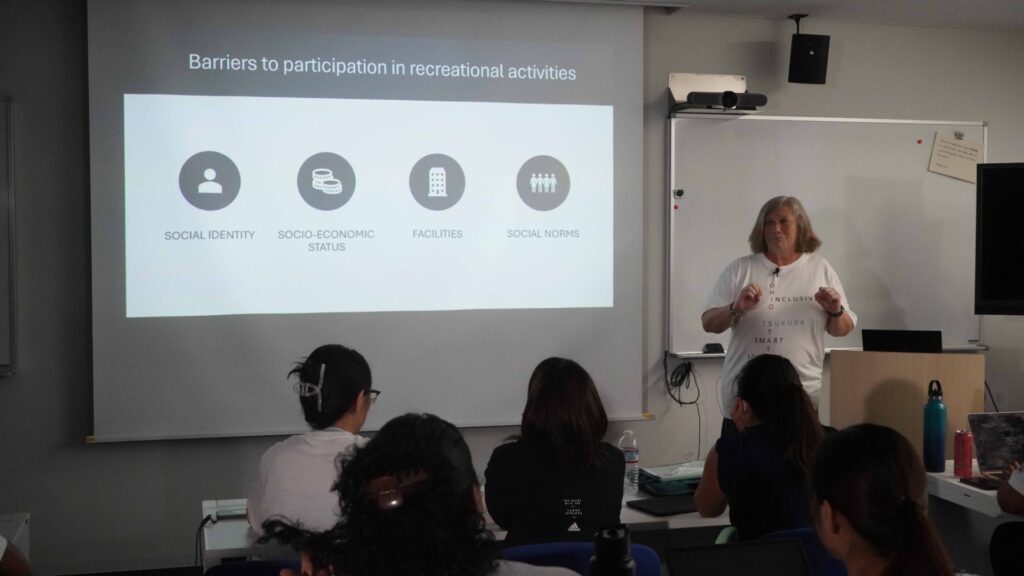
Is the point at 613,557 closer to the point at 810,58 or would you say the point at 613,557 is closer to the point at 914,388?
the point at 914,388

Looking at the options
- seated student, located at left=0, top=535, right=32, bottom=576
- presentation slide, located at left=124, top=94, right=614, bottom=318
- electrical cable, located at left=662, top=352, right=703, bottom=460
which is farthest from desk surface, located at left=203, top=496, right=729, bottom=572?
electrical cable, located at left=662, top=352, right=703, bottom=460

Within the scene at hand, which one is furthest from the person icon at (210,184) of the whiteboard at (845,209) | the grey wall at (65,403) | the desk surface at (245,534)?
the whiteboard at (845,209)

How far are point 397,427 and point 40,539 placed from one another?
352cm

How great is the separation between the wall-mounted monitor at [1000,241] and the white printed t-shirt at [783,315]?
99 cm

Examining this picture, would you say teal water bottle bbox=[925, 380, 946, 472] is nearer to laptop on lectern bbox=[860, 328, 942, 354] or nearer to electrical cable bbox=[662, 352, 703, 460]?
laptop on lectern bbox=[860, 328, 942, 354]

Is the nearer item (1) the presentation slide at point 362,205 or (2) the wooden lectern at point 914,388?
(2) the wooden lectern at point 914,388

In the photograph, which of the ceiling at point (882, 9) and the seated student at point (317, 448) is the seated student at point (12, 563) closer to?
the seated student at point (317, 448)

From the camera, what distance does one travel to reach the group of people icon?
4.55 m

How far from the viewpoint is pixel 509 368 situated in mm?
4566

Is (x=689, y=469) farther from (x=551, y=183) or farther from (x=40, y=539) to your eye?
(x=40, y=539)

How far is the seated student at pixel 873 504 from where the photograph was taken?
166 centimetres

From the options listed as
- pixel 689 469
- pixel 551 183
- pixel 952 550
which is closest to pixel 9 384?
pixel 551 183

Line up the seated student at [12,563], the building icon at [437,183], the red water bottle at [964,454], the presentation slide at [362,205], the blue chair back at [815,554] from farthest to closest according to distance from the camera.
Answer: the building icon at [437,183] → the presentation slide at [362,205] → the red water bottle at [964,454] → the seated student at [12,563] → the blue chair back at [815,554]

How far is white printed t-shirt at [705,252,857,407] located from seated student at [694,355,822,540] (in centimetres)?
130
